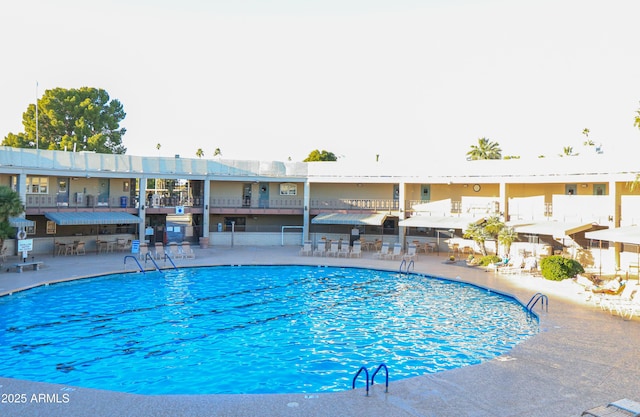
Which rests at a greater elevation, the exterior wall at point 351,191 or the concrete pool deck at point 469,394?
the exterior wall at point 351,191

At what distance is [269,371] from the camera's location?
10.7 m

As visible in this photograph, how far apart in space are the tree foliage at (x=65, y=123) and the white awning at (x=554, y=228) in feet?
129

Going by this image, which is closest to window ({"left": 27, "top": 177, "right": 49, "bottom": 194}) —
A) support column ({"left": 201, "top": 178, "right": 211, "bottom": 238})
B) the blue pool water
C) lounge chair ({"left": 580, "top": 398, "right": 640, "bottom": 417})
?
support column ({"left": 201, "top": 178, "right": 211, "bottom": 238})

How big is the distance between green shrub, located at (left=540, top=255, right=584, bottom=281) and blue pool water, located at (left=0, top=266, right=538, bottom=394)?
3692 millimetres

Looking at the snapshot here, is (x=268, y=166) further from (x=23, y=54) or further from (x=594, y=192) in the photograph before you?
(x=594, y=192)

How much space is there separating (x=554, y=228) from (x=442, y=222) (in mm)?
6320

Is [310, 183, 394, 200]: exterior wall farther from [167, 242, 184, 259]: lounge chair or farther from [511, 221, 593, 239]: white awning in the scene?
[167, 242, 184, 259]: lounge chair

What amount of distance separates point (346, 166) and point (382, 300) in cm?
1764

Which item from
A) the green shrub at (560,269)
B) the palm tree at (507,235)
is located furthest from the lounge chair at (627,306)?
the palm tree at (507,235)

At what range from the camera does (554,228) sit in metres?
23.7

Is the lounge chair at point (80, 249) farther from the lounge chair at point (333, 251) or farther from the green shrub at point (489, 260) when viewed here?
the green shrub at point (489, 260)

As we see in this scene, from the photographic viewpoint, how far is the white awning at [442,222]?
2745cm

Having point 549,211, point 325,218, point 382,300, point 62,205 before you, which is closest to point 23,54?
→ point 62,205

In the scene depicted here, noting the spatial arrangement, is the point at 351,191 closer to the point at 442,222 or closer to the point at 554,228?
the point at 442,222
